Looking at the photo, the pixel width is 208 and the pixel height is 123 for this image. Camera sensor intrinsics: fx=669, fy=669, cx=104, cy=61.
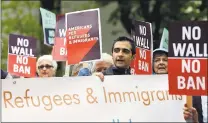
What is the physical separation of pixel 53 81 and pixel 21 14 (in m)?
13.7

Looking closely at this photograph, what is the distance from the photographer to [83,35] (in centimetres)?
690

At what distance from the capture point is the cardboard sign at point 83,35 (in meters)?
6.81

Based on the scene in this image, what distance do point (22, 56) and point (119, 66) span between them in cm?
196

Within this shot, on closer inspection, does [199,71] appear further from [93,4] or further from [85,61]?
[93,4]

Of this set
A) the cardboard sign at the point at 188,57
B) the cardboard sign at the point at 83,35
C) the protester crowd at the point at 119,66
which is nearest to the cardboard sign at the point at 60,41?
the protester crowd at the point at 119,66

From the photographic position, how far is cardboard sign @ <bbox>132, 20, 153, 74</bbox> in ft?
22.0

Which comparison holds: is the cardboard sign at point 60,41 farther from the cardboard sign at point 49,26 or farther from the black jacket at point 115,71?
the black jacket at point 115,71

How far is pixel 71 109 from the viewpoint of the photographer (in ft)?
20.0

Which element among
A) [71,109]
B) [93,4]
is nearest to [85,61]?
[71,109]

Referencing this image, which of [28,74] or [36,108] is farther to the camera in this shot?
[28,74]

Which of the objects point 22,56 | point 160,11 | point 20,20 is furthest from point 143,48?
point 160,11

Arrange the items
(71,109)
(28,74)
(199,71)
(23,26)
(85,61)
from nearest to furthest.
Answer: (199,71), (71,109), (85,61), (28,74), (23,26)

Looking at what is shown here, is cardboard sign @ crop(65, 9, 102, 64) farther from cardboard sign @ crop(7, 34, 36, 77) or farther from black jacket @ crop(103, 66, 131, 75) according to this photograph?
cardboard sign @ crop(7, 34, 36, 77)

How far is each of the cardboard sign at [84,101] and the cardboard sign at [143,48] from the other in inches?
19.2
